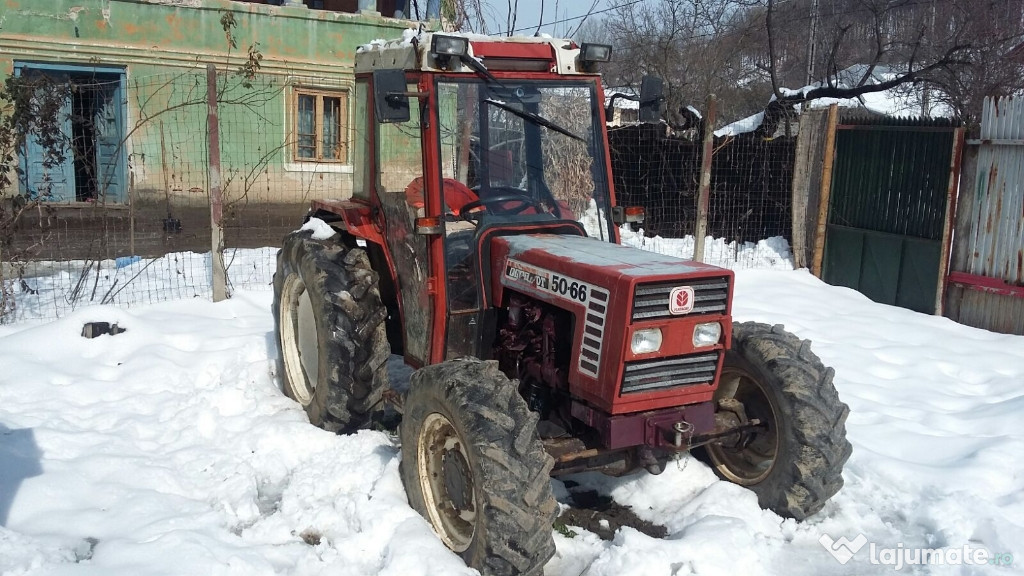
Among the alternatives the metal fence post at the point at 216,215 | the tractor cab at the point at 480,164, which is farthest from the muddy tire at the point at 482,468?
the metal fence post at the point at 216,215

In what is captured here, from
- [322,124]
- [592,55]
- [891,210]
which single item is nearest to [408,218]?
[592,55]

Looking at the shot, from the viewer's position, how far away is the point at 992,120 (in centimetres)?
862

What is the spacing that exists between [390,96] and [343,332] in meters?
1.51

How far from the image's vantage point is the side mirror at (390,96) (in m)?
4.14

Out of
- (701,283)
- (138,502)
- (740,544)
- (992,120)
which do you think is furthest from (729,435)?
(992,120)

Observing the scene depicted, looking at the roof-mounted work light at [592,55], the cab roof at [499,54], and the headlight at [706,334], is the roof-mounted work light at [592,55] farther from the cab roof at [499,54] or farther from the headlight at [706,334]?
the headlight at [706,334]

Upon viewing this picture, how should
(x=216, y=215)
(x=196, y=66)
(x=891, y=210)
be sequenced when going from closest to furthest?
(x=216, y=215) → (x=891, y=210) → (x=196, y=66)

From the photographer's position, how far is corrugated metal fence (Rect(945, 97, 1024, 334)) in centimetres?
834

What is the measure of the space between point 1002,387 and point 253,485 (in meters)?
5.56

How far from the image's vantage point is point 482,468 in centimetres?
364

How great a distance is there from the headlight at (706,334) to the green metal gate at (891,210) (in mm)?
5962

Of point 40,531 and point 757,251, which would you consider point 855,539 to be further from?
point 757,251

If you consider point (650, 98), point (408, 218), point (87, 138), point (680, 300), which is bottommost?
point (680, 300)

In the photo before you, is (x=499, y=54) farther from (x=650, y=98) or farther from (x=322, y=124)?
(x=322, y=124)
